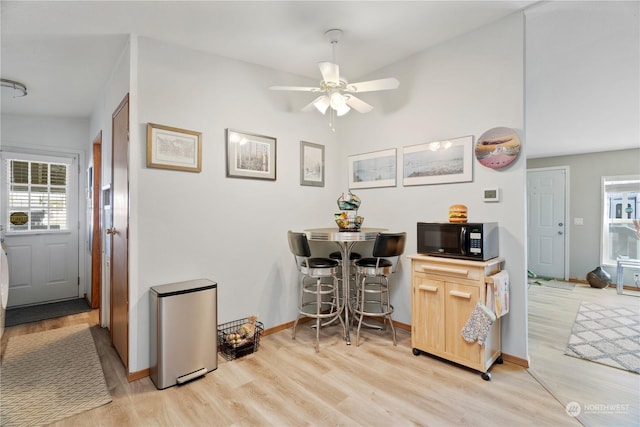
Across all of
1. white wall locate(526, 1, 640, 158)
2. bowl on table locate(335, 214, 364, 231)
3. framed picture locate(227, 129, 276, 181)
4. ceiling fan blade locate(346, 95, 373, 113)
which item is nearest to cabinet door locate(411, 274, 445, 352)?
bowl on table locate(335, 214, 364, 231)

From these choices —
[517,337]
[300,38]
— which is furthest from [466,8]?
[517,337]

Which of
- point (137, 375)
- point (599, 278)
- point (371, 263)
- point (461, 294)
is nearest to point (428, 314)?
point (461, 294)

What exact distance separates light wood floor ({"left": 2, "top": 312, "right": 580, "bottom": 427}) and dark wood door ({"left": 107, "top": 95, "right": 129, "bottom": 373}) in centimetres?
27

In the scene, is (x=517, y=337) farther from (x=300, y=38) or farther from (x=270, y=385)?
(x=300, y=38)

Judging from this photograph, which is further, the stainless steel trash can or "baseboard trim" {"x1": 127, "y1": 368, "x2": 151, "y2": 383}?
"baseboard trim" {"x1": 127, "y1": 368, "x2": 151, "y2": 383}

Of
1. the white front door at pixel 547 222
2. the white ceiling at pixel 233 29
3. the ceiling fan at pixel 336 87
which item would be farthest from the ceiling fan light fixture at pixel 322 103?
the white front door at pixel 547 222

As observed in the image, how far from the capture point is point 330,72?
2316 mm

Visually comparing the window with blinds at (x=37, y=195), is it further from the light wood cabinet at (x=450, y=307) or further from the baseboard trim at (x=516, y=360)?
the baseboard trim at (x=516, y=360)

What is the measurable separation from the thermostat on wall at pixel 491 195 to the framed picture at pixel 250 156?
1942 millimetres

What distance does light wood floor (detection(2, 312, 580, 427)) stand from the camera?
1839 mm

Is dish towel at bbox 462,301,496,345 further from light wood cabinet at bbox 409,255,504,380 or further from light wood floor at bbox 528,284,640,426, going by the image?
light wood floor at bbox 528,284,640,426

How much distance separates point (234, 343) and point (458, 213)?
214 cm

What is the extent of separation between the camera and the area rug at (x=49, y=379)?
1.94 metres

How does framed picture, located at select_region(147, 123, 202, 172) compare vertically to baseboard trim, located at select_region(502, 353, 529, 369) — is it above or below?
above
